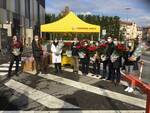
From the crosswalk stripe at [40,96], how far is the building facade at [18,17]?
24.0 m

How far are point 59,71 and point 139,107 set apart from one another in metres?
7.83

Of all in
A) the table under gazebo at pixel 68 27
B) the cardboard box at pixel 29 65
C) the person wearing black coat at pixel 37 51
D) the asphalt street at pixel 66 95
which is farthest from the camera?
the table under gazebo at pixel 68 27

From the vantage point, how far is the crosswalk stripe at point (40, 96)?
959 cm

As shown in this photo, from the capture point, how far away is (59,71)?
16891 millimetres

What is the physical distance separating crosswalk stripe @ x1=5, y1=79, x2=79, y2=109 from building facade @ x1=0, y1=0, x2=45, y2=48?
24049 mm

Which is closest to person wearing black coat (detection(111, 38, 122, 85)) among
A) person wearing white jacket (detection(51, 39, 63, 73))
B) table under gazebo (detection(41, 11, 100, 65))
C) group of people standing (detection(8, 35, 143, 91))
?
group of people standing (detection(8, 35, 143, 91))

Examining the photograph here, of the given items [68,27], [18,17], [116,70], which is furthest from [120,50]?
[18,17]

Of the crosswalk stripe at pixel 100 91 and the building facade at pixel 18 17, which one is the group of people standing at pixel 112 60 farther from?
the building facade at pixel 18 17

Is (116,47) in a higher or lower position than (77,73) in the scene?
higher

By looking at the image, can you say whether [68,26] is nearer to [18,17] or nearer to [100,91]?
[100,91]

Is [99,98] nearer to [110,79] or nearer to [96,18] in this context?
[110,79]

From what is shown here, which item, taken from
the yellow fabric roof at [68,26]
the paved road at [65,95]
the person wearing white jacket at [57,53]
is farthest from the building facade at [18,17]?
the paved road at [65,95]

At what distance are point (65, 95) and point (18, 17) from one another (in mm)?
39169

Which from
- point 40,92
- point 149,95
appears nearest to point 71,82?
point 40,92
